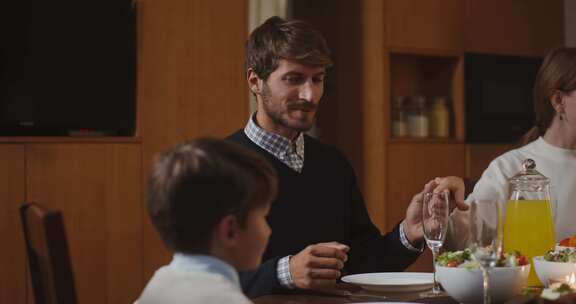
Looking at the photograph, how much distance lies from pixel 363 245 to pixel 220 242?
1.07 metres

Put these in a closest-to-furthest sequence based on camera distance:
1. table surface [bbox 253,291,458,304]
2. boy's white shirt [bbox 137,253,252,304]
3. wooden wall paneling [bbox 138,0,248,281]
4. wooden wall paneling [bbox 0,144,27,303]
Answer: boy's white shirt [bbox 137,253,252,304] → table surface [bbox 253,291,458,304] → wooden wall paneling [bbox 0,144,27,303] → wooden wall paneling [bbox 138,0,248,281]

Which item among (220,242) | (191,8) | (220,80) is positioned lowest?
(220,242)

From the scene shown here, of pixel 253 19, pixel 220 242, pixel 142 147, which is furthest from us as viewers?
pixel 253 19

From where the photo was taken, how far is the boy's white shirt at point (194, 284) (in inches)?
41.8

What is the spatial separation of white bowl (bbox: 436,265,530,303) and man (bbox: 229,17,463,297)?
487 millimetres

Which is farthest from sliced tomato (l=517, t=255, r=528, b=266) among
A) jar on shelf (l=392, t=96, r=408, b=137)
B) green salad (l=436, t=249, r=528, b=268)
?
jar on shelf (l=392, t=96, r=408, b=137)

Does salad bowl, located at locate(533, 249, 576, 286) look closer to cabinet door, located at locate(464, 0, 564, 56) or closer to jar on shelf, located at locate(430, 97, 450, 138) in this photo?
jar on shelf, located at locate(430, 97, 450, 138)

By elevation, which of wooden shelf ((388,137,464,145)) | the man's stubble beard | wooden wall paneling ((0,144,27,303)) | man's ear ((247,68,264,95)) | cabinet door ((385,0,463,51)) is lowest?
wooden wall paneling ((0,144,27,303))

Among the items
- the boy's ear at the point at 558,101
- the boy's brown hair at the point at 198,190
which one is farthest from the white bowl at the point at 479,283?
the boy's ear at the point at 558,101

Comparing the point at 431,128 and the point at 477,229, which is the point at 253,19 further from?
the point at 477,229

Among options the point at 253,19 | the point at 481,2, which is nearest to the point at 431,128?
the point at 481,2

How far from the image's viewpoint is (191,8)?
3447 mm

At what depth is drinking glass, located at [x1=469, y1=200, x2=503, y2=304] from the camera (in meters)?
1.30

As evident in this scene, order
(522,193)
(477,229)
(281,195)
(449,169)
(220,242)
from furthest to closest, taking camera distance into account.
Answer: (449,169)
(281,195)
(522,193)
(477,229)
(220,242)
